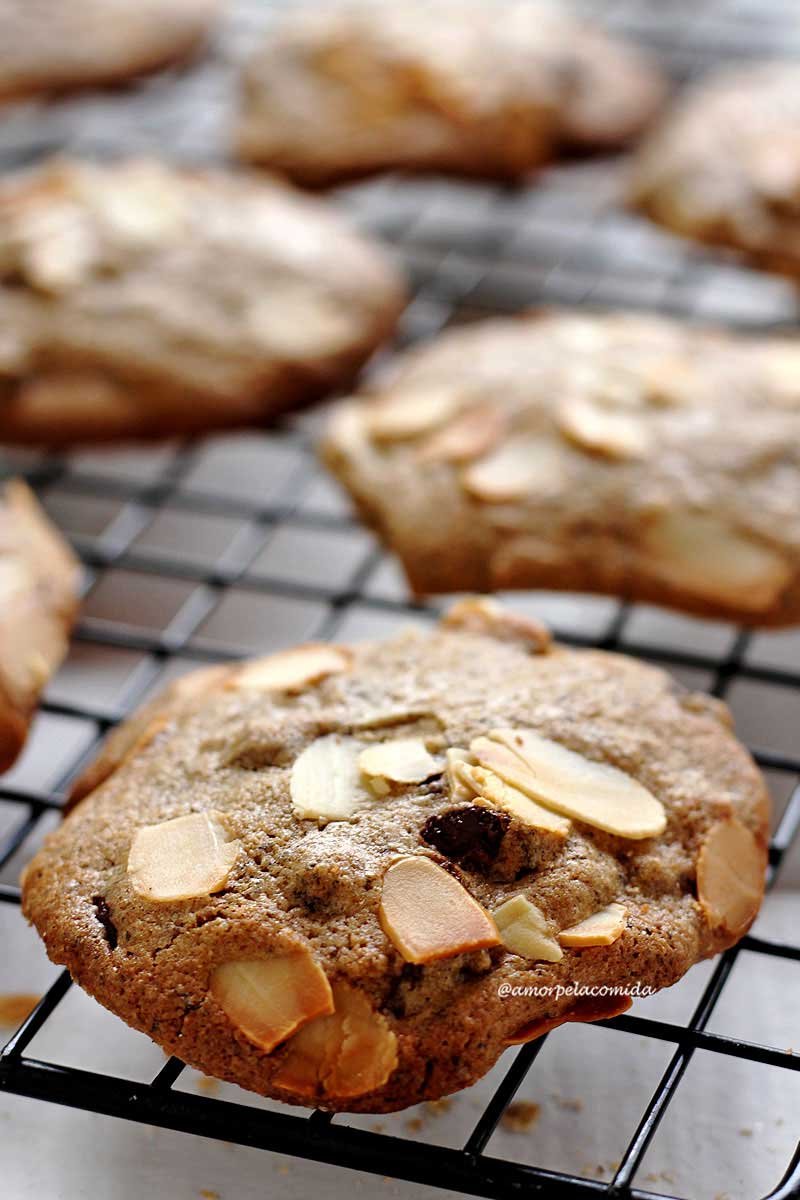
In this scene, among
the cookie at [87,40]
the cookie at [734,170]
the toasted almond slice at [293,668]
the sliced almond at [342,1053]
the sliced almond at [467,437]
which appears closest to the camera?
the sliced almond at [342,1053]

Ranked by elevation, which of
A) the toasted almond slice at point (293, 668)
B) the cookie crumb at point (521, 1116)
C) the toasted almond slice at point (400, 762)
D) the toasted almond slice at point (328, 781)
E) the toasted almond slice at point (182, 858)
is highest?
the toasted almond slice at point (400, 762)

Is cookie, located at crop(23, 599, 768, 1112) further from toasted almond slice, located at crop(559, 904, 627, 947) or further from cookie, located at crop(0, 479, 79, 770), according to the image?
cookie, located at crop(0, 479, 79, 770)

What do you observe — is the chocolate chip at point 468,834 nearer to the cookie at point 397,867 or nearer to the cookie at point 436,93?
the cookie at point 397,867

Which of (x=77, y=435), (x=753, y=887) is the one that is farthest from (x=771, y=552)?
(x=77, y=435)

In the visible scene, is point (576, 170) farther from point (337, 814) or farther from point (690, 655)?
point (337, 814)

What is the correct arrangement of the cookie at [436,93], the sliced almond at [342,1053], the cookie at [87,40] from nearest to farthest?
the sliced almond at [342,1053], the cookie at [436,93], the cookie at [87,40]

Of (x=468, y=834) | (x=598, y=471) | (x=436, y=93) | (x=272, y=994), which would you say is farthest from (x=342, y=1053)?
(x=436, y=93)

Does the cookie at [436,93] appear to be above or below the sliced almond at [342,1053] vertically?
above

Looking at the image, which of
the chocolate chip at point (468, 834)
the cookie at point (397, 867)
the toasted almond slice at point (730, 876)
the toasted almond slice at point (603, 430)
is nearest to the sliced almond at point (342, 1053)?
the cookie at point (397, 867)

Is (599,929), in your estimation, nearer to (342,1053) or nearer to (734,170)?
(342,1053)
